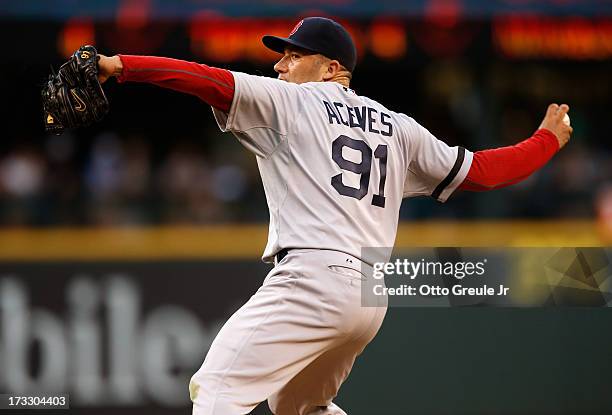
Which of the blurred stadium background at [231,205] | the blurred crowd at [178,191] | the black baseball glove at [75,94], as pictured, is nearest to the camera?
the black baseball glove at [75,94]

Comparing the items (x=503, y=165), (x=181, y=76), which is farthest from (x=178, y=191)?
(x=181, y=76)

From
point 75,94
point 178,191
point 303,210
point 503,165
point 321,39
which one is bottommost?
point 178,191

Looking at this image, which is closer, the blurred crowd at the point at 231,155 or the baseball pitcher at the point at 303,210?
the baseball pitcher at the point at 303,210

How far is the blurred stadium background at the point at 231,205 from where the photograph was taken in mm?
6277

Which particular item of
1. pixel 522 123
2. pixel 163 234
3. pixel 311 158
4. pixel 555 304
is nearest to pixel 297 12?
pixel 522 123

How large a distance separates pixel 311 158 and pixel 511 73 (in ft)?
27.5

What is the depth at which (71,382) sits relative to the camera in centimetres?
617

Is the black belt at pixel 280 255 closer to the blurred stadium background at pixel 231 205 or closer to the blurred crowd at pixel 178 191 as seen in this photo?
the blurred stadium background at pixel 231 205

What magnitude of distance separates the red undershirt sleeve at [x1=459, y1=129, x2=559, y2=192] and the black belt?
938 millimetres

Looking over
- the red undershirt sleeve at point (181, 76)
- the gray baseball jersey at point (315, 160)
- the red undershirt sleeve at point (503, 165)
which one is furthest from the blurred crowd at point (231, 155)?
the red undershirt sleeve at point (181, 76)

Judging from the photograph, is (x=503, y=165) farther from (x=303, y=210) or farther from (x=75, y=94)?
(x=75, y=94)

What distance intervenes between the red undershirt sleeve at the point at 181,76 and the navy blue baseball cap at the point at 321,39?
0.50 metres

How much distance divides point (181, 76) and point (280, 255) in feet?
2.46

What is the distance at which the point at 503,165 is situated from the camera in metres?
4.49
